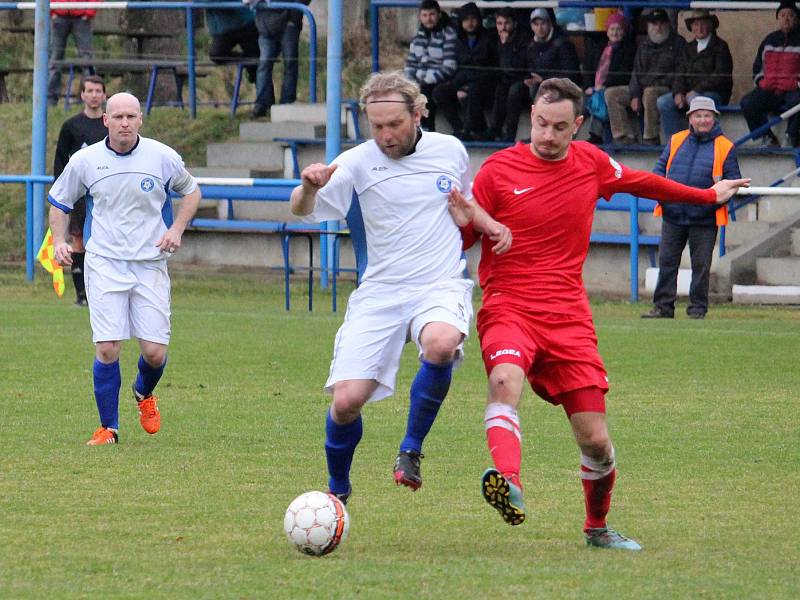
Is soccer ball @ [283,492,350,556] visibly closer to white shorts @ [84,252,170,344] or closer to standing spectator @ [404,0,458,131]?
white shorts @ [84,252,170,344]

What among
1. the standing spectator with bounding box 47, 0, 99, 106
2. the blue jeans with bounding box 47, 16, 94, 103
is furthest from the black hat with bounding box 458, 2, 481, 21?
the blue jeans with bounding box 47, 16, 94, 103

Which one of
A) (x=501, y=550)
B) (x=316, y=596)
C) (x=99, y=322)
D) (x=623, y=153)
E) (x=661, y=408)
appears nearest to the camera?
(x=316, y=596)

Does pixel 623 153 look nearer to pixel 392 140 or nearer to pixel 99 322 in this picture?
pixel 99 322

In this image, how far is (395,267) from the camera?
631 cm

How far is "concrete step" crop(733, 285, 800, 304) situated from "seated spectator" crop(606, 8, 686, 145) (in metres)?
2.47

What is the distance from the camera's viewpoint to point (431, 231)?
632 centimetres

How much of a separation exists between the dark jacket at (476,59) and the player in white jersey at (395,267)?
12906 mm

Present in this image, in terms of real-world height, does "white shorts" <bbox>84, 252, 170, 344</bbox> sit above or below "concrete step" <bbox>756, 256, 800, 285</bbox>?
above

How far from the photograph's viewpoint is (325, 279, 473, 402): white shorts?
6.18 meters

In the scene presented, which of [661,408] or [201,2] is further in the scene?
[201,2]

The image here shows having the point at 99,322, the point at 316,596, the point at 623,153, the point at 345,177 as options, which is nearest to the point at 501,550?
the point at 316,596

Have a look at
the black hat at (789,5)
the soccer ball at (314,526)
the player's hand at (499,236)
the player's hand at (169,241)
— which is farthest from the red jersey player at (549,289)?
the black hat at (789,5)

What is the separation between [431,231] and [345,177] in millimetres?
390

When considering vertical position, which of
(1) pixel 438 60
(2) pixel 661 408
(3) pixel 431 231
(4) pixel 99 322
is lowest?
(2) pixel 661 408
